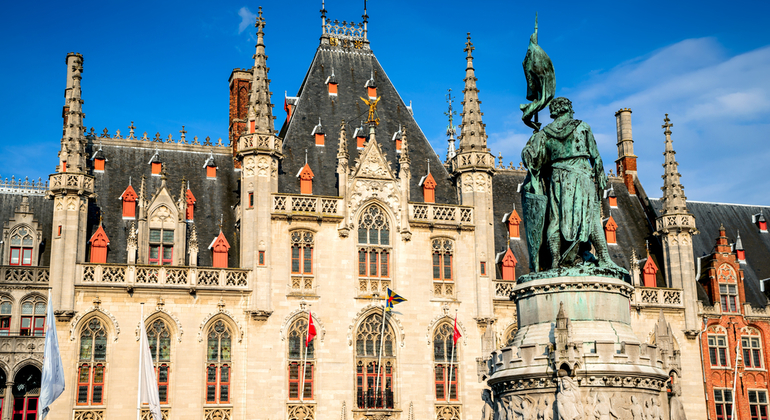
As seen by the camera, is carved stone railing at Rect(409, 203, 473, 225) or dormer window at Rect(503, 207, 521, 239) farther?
dormer window at Rect(503, 207, 521, 239)

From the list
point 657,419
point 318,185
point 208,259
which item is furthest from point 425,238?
point 657,419

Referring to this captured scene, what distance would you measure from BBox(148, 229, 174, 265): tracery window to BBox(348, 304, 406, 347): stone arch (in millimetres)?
9147

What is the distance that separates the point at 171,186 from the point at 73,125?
5.99 meters

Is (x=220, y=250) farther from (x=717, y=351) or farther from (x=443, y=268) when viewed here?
(x=717, y=351)

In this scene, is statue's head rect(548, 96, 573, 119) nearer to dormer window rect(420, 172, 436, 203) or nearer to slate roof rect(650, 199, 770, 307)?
dormer window rect(420, 172, 436, 203)

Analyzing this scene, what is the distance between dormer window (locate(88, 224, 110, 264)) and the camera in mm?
42375

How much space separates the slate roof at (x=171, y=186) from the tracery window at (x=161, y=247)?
4.35ft

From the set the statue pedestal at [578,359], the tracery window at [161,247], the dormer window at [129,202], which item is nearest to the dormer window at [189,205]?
the tracery window at [161,247]

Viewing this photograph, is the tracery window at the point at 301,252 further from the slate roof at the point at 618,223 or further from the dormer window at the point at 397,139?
the slate roof at the point at 618,223

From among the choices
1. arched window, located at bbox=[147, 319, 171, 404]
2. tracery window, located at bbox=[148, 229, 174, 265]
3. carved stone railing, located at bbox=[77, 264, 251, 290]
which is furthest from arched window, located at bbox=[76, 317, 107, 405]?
tracery window, located at bbox=[148, 229, 174, 265]

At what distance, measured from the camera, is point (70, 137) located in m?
43.3

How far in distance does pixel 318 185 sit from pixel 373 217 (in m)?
3.45

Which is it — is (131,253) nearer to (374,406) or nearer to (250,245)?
(250,245)

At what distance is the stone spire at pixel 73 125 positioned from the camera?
42812mm
